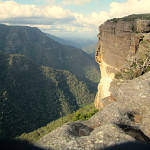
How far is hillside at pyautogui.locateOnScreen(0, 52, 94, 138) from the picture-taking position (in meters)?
58.3

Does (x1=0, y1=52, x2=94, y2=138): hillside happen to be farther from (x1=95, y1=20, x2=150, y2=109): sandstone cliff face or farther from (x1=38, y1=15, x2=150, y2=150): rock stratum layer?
(x1=38, y1=15, x2=150, y2=150): rock stratum layer

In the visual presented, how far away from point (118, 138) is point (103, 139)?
0.72 m

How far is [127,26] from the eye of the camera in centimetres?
2397

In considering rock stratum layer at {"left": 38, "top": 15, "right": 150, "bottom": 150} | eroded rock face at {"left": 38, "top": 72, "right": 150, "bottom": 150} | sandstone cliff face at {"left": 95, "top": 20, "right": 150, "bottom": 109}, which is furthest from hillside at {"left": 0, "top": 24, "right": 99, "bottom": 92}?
eroded rock face at {"left": 38, "top": 72, "right": 150, "bottom": 150}

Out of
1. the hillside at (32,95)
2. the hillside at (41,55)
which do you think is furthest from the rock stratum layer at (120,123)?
the hillside at (41,55)

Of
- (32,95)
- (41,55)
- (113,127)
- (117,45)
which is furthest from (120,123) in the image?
(41,55)

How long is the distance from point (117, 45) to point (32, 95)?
2549 inches

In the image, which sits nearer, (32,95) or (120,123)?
(120,123)

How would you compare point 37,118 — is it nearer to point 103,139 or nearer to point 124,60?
point 124,60

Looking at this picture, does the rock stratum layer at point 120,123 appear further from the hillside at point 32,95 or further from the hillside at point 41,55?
the hillside at point 41,55

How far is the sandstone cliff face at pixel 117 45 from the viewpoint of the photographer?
891 inches

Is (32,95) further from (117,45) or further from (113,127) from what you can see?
(113,127)

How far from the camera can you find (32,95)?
79750 millimetres

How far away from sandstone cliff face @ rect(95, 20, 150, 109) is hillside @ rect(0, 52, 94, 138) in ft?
141
